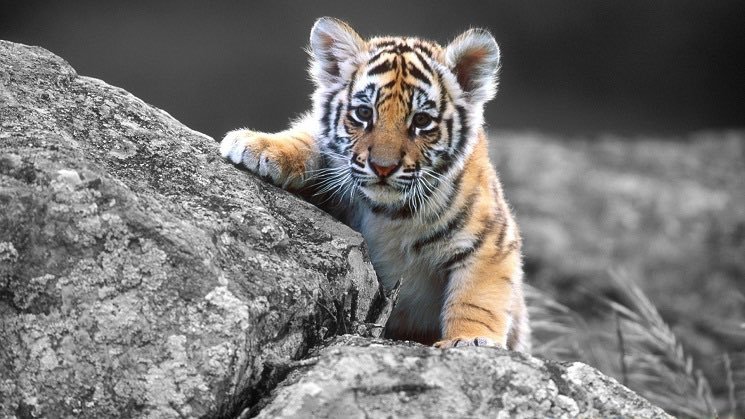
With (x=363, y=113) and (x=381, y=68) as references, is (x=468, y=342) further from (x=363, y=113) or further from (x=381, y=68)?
(x=381, y=68)

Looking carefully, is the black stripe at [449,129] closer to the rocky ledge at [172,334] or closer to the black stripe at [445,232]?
the black stripe at [445,232]

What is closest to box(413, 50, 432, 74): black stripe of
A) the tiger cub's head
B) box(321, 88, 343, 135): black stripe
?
the tiger cub's head

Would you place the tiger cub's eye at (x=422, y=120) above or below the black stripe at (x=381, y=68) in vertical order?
below

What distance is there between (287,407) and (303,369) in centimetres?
12

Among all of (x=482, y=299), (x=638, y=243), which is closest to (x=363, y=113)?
(x=482, y=299)

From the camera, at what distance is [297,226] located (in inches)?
85.0

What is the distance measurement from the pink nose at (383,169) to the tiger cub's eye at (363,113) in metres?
0.18

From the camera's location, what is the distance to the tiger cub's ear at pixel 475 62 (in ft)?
8.84

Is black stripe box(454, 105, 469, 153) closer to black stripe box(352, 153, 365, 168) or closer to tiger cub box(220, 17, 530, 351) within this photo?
tiger cub box(220, 17, 530, 351)

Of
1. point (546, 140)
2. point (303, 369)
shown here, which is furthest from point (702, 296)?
point (303, 369)

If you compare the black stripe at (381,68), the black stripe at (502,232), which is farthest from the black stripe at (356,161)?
the black stripe at (502,232)

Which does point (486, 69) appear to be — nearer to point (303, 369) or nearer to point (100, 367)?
point (303, 369)

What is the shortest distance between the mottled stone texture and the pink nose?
1.68 feet

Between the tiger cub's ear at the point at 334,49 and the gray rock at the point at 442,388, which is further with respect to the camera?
the tiger cub's ear at the point at 334,49
